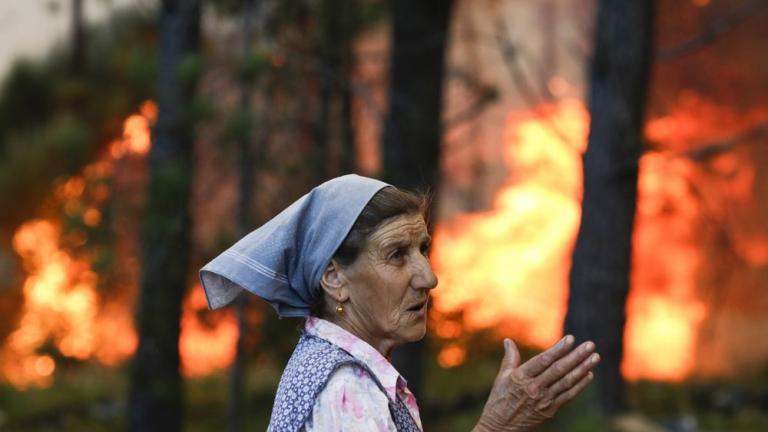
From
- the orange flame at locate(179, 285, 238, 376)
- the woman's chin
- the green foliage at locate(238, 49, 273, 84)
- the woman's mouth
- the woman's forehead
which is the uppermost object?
the green foliage at locate(238, 49, 273, 84)

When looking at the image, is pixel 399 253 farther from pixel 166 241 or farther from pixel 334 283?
pixel 166 241

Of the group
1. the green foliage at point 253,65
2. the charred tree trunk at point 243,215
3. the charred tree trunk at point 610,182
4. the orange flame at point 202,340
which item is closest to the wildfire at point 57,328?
the orange flame at point 202,340

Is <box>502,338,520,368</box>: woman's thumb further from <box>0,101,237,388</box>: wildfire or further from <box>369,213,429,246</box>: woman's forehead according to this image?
<box>0,101,237,388</box>: wildfire

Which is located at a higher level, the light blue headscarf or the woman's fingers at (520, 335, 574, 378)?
the light blue headscarf

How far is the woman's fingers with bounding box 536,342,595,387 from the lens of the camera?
3334 mm

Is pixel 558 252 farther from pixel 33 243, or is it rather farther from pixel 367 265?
pixel 367 265

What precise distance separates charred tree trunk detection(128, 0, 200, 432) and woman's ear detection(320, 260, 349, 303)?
26.3 feet

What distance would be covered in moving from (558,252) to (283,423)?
19564mm

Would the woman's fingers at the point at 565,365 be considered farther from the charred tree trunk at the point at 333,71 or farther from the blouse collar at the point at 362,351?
the charred tree trunk at the point at 333,71

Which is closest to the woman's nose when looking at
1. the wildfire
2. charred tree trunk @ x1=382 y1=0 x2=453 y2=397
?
charred tree trunk @ x1=382 y1=0 x2=453 y2=397

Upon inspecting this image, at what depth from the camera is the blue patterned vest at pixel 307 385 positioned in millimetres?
3264

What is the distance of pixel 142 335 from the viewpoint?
12.2 metres

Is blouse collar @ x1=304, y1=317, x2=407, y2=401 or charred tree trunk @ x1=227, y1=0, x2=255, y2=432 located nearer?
blouse collar @ x1=304, y1=317, x2=407, y2=401

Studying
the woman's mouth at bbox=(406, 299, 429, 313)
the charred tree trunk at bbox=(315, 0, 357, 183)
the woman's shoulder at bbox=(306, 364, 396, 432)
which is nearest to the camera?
the woman's shoulder at bbox=(306, 364, 396, 432)
